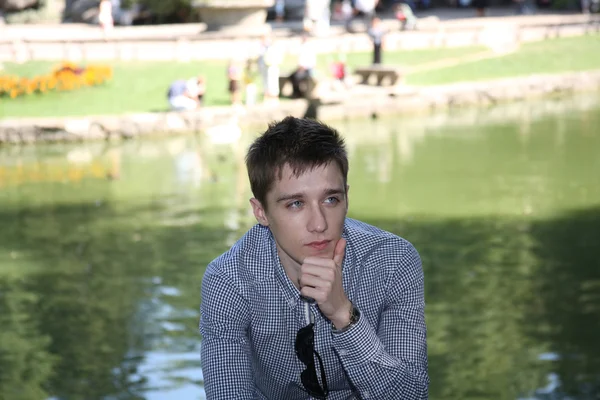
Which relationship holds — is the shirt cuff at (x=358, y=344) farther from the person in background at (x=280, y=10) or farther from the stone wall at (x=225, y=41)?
the person in background at (x=280, y=10)

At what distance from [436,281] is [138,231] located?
3583 millimetres

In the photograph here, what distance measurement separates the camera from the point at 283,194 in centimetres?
327

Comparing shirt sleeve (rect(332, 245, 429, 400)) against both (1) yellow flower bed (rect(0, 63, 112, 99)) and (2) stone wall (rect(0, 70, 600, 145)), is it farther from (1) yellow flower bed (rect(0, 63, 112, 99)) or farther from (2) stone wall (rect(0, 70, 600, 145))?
(1) yellow flower bed (rect(0, 63, 112, 99))

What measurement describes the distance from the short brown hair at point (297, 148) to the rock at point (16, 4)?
32008mm

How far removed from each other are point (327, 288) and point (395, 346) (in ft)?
1.35

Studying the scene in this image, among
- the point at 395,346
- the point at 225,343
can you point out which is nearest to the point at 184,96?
the point at 225,343

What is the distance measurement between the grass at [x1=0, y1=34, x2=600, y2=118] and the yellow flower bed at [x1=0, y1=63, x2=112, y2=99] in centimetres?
17

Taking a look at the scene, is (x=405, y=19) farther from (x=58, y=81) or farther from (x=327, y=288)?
(x=327, y=288)

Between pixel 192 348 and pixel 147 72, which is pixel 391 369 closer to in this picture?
pixel 192 348

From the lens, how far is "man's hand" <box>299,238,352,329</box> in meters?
3.03

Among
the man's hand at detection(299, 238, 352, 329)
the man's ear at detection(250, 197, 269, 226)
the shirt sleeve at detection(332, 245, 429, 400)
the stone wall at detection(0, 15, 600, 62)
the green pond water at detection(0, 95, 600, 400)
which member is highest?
the man's ear at detection(250, 197, 269, 226)

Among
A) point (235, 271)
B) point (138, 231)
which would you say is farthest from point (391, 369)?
point (138, 231)

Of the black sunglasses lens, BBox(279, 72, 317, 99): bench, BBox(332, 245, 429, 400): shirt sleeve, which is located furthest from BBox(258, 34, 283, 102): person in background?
the black sunglasses lens

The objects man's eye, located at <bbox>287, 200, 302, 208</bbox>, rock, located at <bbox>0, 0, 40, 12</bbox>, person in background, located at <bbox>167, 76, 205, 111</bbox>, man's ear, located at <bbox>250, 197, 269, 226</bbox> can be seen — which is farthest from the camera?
rock, located at <bbox>0, 0, 40, 12</bbox>
